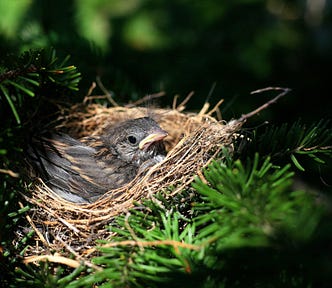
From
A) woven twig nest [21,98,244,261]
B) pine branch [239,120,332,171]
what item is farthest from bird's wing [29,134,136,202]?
pine branch [239,120,332,171]

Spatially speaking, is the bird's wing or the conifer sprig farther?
the bird's wing

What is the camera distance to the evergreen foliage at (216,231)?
103 cm

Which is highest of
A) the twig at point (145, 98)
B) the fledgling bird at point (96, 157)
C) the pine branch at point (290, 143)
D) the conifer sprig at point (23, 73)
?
the conifer sprig at point (23, 73)

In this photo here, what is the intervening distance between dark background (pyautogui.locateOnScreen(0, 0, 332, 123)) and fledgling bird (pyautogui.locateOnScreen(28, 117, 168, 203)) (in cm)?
24

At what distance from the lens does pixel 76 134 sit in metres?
2.69

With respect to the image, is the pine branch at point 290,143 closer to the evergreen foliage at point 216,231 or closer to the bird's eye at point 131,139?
the evergreen foliage at point 216,231

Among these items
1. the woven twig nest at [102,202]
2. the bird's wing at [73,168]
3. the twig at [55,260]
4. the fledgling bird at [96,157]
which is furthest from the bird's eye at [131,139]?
the twig at [55,260]

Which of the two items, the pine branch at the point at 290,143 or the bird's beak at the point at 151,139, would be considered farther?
the bird's beak at the point at 151,139

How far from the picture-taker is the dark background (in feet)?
9.58

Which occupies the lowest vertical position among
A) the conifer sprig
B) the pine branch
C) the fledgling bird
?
the fledgling bird

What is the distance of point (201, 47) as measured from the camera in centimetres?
319

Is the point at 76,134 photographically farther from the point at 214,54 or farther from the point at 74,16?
the point at 214,54

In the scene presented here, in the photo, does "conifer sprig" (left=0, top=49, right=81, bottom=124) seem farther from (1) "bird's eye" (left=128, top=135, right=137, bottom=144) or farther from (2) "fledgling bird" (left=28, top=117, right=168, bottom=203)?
(1) "bird's eye" (left=128, top=135, right=137, bottom=144)

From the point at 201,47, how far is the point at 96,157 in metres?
1.19
